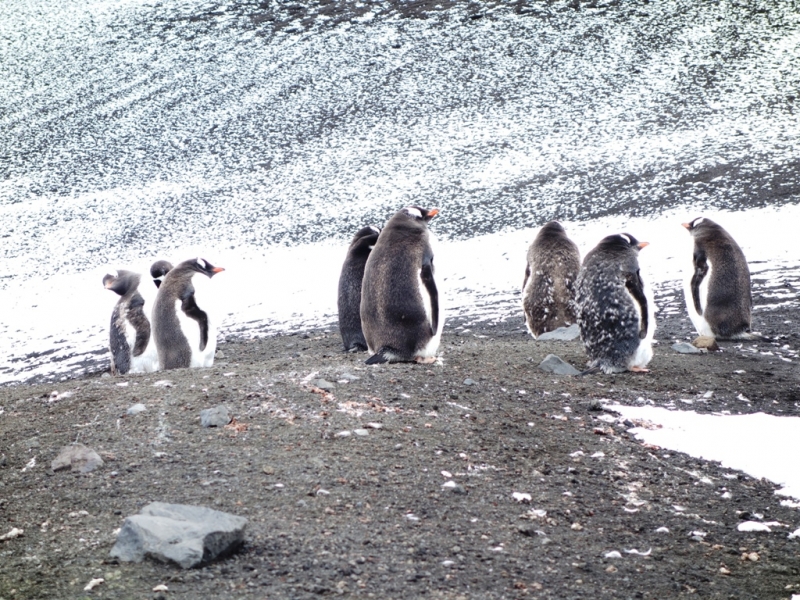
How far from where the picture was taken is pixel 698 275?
273 inches

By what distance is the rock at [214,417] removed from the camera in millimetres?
3994

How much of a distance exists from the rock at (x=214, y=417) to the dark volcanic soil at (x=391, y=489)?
2.5 inches

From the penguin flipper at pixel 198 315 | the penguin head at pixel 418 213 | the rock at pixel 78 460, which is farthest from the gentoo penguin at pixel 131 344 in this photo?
the rock at pixel 78 460

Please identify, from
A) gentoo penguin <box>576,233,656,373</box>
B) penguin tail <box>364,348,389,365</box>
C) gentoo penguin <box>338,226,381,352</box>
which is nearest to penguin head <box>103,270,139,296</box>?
gentoo penguin <box>338,226,381,352</box>

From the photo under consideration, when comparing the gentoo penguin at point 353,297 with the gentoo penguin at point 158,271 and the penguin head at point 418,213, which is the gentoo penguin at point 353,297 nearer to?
the penguin head at point 418,213

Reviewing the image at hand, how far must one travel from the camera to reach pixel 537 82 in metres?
17.6

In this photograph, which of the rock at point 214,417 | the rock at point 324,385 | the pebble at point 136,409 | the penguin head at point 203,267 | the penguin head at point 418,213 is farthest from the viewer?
the penguin head at point 203,267

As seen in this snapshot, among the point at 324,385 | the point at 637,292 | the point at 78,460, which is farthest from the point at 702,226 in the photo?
the point at 78,460

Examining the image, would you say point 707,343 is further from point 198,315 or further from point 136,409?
point 136,409

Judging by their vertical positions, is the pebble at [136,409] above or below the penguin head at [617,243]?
below

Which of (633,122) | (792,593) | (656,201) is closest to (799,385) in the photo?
(792,593)

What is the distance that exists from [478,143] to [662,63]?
4661 mm

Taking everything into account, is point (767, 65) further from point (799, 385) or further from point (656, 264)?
point (799, 385)

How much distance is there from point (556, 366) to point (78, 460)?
10.4 ft
